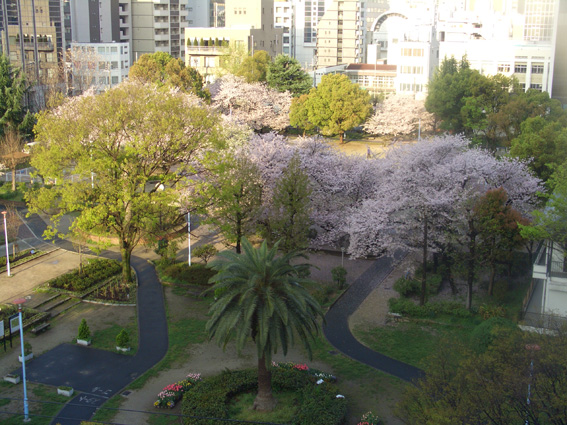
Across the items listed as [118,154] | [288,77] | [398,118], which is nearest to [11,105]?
[288,77]

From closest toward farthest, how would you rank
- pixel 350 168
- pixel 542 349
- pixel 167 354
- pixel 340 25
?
1. pixel 542 349
2. pixel 167 354
3. pixel 350 168
4. pixel 340 25

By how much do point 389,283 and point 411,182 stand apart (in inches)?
174

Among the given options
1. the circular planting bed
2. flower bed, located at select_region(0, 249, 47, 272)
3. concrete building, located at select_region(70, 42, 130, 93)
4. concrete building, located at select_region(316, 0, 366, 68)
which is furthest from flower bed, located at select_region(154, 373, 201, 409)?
concrete building, located at select_region(316, 0, 366, 68)

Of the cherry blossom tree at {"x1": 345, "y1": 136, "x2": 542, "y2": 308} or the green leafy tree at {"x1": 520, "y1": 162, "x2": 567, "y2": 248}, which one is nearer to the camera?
the green leafy tree at {"x1": 520, "y1": 162, "x2": 567, "y2": 248}

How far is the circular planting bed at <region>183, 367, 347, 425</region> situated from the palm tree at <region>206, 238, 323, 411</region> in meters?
1.55

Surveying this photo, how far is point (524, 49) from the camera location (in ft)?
198

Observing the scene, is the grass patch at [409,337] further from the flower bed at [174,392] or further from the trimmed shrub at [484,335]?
the flower bed at [174,392]

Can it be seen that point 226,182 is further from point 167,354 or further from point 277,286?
point 277,286

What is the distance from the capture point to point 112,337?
2192 cm

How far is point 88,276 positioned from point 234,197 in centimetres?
685

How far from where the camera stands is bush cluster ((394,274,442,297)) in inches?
985

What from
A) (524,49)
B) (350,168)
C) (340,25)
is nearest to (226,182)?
(350,168)

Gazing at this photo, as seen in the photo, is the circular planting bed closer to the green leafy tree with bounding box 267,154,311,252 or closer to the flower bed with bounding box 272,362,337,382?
the flower bed with bounding box 272,362,337,382

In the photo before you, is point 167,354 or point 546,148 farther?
point 546,148
